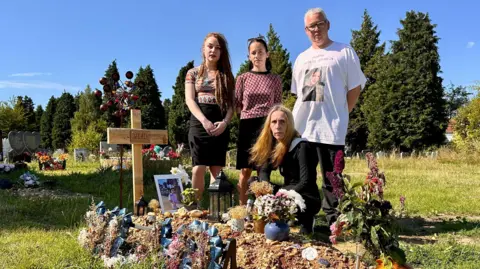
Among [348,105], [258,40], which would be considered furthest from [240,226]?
[258,40]

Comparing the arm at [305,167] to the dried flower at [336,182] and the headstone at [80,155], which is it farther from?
the headstone at [80,155]

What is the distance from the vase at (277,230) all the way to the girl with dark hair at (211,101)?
3.69 feet

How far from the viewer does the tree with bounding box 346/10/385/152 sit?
25.7 m

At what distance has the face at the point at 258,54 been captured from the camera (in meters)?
3.65

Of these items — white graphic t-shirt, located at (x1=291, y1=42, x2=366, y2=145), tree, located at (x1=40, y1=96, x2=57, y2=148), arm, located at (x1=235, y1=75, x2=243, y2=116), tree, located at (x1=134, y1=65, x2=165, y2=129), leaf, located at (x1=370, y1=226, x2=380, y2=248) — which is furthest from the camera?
tree, located at (x1=40, y1=96, x2=57, y2=148)

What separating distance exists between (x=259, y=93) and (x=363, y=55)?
25248 mm

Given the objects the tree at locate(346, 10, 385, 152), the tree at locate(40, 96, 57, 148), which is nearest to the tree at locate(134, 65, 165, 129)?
the tree at locate(40, 96, 57, 148)

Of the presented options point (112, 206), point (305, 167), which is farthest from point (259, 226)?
point (112, 206)

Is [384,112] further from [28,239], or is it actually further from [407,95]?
[28,239]

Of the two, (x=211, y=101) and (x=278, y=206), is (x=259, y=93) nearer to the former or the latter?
(x=211, y=101)

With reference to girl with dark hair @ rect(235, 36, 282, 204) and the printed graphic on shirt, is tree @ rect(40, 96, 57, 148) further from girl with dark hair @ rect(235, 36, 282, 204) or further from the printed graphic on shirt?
the printed graphic on shirt

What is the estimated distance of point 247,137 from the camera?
3.68 metres

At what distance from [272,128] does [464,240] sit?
211cm

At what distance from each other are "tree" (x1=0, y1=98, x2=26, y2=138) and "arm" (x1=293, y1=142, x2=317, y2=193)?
93.0 feet
